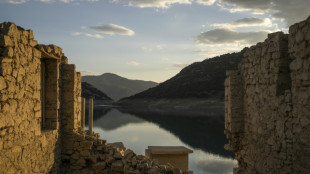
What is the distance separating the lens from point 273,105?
5.05 metres

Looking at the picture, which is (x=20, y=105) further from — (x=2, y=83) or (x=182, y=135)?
(x=182, y=135)

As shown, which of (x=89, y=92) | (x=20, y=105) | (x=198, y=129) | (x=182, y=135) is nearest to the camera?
(x=20, y=105)

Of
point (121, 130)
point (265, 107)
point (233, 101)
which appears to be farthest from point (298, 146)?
point (121, 130)

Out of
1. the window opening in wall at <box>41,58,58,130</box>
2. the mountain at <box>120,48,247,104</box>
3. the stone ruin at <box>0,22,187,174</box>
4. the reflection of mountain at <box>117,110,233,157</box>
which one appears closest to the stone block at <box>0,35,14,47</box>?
the stone ruin at <box>0,22,187,174</box>

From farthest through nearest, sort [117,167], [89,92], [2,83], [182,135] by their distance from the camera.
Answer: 1. [89,92]
2. [182,135]
3. [117,167]
4. [2,83]

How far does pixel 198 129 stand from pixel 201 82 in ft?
52.7

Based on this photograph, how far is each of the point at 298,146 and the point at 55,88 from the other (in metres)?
4.90

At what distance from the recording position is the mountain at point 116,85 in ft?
427

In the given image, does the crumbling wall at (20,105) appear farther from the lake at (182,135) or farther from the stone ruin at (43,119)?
the lake at (182,135)

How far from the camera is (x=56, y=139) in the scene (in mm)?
6727

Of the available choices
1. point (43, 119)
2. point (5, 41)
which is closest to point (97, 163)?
point (43, 119)

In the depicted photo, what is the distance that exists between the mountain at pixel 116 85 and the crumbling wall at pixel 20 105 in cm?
11809

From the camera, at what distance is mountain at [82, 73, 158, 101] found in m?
130

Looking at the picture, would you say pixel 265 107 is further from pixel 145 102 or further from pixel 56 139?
pixel 145 102
